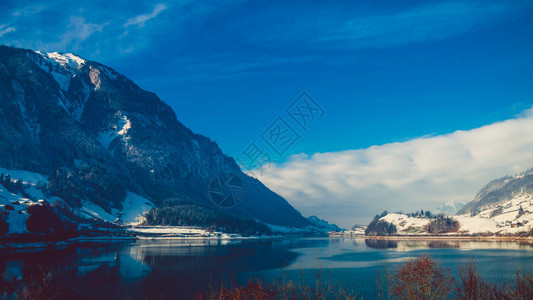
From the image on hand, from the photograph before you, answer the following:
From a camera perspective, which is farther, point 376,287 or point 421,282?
point 376,287

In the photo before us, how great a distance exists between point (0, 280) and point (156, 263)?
35.4 m

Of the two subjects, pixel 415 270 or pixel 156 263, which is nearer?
pixel 415 270

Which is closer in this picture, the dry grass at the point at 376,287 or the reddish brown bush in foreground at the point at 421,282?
the reddish brown bush in foreground at the point at 421,282

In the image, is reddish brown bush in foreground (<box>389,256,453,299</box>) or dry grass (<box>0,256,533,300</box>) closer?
reddish brown bush in foreground (<box>389,256,453,299</box>)

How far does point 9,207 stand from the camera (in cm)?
12412

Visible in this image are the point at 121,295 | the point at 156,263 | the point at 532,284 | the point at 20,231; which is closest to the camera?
the point at 532,284

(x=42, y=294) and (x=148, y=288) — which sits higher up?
(x=42, y=294)

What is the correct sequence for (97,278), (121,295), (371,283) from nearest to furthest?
(121,295) → (371,283) → (97,278)

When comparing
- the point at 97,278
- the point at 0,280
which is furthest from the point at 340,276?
the point at 0,280

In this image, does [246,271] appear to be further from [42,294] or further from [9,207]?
[9,207]

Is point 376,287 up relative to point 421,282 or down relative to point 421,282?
down

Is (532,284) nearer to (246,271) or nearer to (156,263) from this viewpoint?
(246,271)

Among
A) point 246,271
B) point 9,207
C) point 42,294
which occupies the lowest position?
point 246,271

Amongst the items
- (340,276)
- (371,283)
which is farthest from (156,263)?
(371,283)
